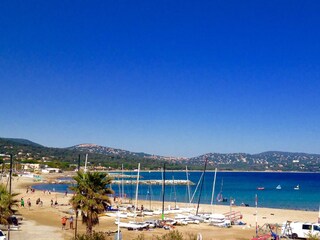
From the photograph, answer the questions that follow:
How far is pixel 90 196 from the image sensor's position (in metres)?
28.5

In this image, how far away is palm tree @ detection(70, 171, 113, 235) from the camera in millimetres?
28328

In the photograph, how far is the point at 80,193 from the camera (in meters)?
28.8

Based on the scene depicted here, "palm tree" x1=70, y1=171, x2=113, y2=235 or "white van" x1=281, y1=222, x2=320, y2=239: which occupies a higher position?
"palm tree" x1=70, y1=171, x2=113, y2=235

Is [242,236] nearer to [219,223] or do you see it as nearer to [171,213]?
[219,223]

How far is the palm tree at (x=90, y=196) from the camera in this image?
92.9ft

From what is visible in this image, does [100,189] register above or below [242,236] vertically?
above

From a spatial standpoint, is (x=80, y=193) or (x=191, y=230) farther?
(x=191, y=230)

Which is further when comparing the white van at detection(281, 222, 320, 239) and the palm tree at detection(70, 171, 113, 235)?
the white van at detection(281, 222, 320, 239)

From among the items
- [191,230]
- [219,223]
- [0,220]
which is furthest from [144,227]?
[0,220]

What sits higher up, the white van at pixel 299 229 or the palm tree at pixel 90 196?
the palm tree at pixel 90 196

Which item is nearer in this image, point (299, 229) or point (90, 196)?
point (90, 196)

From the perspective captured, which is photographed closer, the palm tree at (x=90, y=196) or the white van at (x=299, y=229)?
the palm tree at (x=90, y=196)

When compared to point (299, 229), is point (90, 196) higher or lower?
higher

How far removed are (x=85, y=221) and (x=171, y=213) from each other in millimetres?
32793
